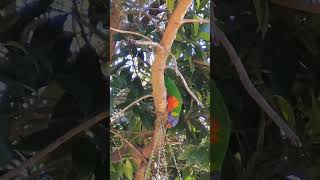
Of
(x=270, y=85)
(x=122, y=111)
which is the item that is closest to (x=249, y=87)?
(x=270, y=85)

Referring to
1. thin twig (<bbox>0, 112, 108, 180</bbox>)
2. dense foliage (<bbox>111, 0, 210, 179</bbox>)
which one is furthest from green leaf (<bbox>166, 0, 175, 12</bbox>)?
thin twig (<bbox>0, 112, 108, 180</bbox>)

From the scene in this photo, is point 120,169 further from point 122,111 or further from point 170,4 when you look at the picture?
point 170,4

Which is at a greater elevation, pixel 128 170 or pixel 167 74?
pixel 167 74

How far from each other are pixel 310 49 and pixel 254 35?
0.21 feet

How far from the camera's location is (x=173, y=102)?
49cm

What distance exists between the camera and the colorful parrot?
0.49m

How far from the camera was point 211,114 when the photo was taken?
465mm

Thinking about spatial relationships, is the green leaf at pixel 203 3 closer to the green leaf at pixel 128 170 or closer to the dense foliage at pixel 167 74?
the dense foliage at pixel 167 74

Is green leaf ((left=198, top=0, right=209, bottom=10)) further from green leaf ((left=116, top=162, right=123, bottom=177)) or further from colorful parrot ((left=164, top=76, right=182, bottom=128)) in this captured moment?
green leaf ((left=116, top=162, right=123, bottom=177))

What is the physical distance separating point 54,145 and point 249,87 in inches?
7.8

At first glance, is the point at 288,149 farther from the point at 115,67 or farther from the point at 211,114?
the point at 115,67

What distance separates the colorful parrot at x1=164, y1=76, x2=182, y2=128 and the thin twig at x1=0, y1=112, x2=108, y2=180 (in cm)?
11

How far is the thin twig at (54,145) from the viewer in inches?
14.4

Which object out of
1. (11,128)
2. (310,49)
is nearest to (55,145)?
(11,128)
